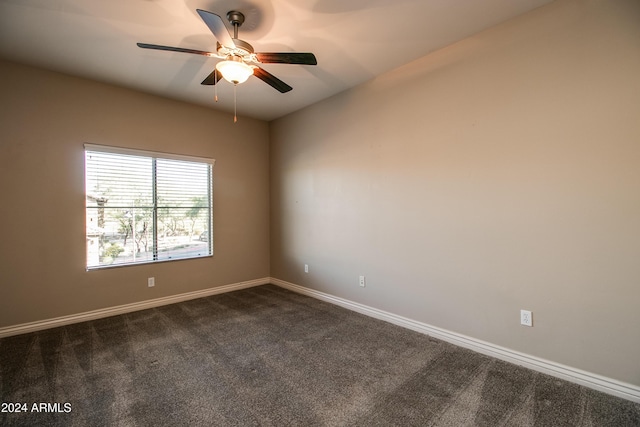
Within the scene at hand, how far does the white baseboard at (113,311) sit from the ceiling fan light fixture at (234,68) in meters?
3.12

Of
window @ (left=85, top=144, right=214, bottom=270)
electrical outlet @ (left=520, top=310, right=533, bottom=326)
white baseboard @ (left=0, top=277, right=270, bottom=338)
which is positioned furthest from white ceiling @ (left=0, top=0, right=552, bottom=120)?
white baseboard @ (left=0, top=277, right=270, bottom=338)

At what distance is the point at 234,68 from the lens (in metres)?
2.12

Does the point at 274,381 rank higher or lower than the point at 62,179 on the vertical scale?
lower

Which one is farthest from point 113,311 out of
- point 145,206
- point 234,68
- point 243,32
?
point 243,32

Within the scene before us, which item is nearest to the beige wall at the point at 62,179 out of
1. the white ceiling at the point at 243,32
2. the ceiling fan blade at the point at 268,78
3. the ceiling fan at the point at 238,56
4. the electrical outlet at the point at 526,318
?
the white ceiling at the point at 243,32

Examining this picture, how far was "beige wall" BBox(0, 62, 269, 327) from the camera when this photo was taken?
2910 mm

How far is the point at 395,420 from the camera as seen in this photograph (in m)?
1.72

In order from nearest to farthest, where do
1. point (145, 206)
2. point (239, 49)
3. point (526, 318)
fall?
1. point (239, 49)
2. point (526, 318)
3. point (145, 206)

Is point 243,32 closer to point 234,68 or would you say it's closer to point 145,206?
point 234,68

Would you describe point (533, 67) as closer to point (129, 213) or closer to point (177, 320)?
point (177, 320)

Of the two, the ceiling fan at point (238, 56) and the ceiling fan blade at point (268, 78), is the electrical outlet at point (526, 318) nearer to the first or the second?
the ceiling fan at point (238, 56)

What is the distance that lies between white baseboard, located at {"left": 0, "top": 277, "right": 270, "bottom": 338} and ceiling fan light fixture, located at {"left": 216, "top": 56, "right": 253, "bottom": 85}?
3122mm

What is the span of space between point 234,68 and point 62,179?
2.55 meters

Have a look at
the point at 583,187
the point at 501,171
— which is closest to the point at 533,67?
the point at 501,171
